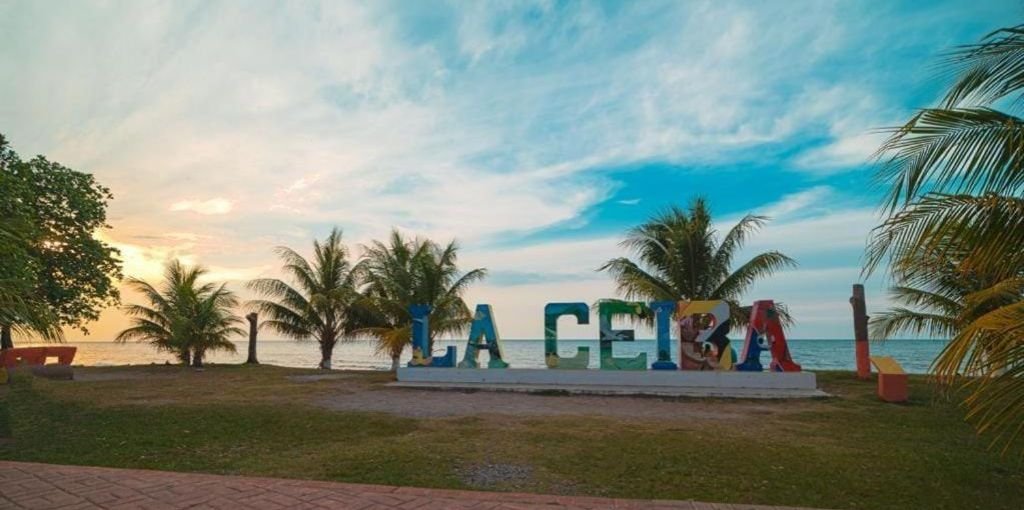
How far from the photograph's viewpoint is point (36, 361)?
19562 mm

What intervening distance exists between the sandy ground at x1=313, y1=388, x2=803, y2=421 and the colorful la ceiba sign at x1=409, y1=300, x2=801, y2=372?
1.62 meters

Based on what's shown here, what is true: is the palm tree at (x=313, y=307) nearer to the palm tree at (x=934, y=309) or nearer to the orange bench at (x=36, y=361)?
the orange bench at (x=36, y=361)

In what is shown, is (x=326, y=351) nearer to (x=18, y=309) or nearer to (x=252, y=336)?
(x=252, y=336)

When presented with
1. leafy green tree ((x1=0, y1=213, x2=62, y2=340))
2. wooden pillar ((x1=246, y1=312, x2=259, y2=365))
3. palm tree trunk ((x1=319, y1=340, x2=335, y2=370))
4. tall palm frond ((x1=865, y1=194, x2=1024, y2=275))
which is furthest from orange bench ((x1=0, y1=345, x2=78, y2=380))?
tall palm frond ((x1=865, y1=194, x2=1024, y2=275))

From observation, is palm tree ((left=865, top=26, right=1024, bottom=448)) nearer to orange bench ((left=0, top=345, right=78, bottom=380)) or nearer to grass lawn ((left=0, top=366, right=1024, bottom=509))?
grass lawn ((left=0, top=366, right=1024, bottom=509))

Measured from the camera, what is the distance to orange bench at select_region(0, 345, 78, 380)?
18.3 m

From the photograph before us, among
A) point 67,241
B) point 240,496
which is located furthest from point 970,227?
point 67,241

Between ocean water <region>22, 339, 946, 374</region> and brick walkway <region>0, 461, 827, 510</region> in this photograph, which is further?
ocean water <region>22, 339, 946, 374</region>

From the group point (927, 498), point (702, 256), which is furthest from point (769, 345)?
point (927, 498)

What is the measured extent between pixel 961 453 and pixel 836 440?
1471 millimetres

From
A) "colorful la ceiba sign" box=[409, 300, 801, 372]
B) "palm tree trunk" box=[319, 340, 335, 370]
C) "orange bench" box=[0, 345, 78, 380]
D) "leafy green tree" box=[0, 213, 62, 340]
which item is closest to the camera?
"leafy green tree" box=[0, 213, 62, 340]

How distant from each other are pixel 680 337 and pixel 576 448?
8.37m

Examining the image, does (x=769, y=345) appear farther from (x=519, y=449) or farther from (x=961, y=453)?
(x=519, y=449)

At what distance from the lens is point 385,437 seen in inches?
346
